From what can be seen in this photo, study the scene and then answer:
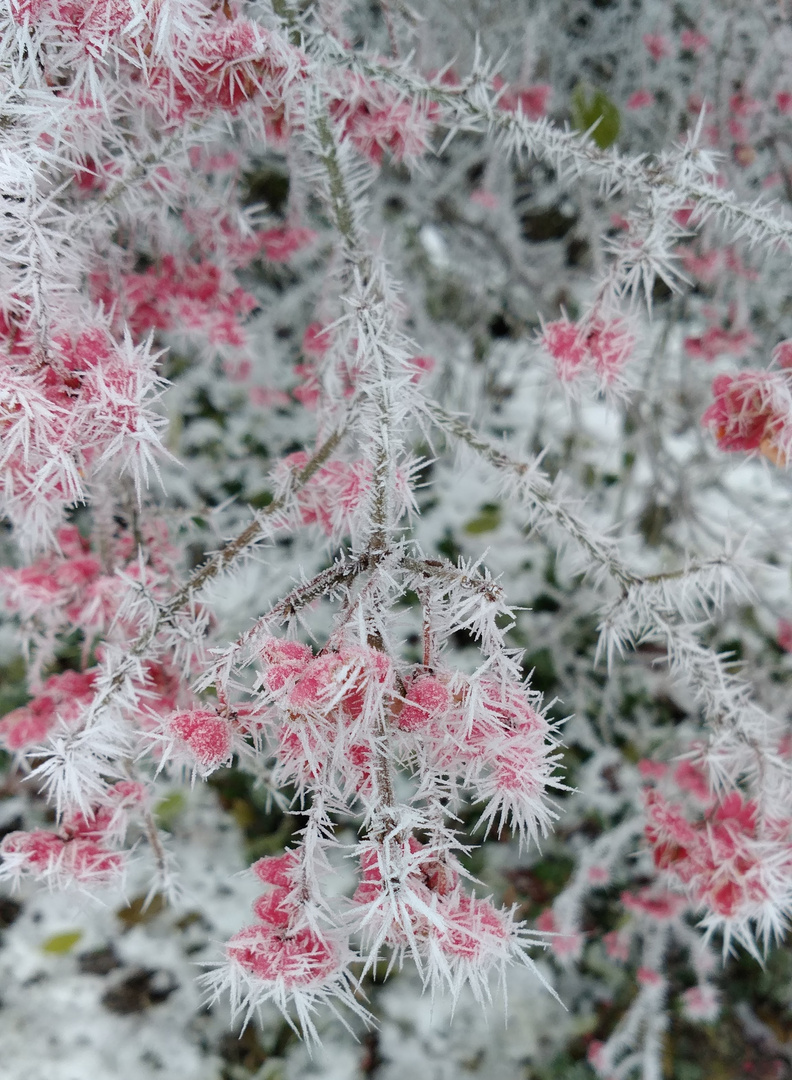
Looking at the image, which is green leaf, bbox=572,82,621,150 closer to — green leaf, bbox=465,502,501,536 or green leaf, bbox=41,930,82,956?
green leaf, bbox=465,502,501,536

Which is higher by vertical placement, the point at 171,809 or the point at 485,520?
the point at 485,520

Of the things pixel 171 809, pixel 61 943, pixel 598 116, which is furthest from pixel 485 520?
pixel 61 943

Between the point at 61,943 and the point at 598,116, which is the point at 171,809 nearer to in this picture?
the point at 61,943

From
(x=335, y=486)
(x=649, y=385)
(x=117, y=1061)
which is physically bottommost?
(x=117, y=1061)

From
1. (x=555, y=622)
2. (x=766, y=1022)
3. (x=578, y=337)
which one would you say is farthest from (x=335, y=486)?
(x=766, y=1022)

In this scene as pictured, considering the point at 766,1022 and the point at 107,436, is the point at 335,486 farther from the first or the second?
the point at 766,1022

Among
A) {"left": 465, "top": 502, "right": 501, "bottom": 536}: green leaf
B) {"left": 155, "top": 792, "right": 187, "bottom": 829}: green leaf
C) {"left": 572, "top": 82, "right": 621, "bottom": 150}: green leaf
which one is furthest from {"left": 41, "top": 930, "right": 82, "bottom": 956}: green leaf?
{"left": 572, "top": 82, "right": 621, "bottom": 150}: green leaf
